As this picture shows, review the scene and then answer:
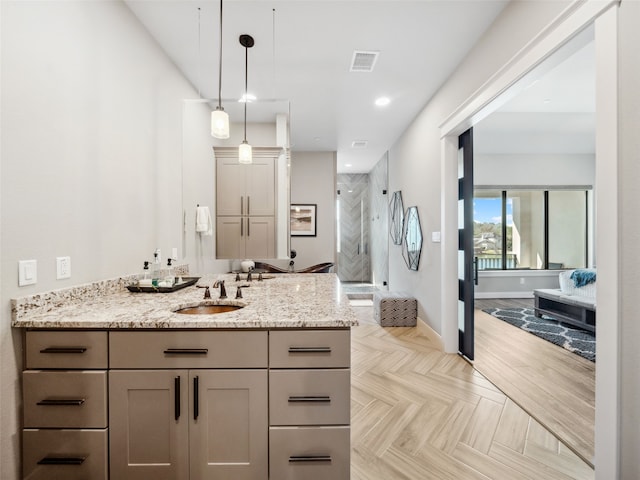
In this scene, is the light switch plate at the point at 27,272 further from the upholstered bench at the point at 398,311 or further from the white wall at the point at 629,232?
the upholstered bench at the point at 398,311

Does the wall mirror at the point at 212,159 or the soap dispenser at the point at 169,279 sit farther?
the wall mirror at the point at 212,159

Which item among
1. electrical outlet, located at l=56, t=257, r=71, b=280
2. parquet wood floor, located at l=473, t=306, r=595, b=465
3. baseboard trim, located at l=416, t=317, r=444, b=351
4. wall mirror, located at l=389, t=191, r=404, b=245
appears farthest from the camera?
wall mirror, located at l=389, t=191, r=404, b=245

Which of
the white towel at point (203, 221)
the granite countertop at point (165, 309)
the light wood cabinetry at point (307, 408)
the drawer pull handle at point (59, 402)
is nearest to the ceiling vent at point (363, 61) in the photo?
the white towel at point (203, 221)

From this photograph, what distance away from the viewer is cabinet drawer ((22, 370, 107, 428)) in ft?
4.19

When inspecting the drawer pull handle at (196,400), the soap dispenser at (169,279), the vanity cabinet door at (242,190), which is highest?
the vanity cabinet door at (242,190)

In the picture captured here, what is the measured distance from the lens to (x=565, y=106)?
3939mm

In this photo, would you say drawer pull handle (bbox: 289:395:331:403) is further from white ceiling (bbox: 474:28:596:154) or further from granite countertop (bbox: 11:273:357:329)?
white ceiling (bbox: 474:28:596:154)

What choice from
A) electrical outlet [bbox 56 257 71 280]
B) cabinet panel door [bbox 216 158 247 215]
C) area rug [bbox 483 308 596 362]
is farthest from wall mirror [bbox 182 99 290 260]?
area rug [bbox 483 308 596 362]

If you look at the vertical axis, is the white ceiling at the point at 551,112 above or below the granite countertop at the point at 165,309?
above

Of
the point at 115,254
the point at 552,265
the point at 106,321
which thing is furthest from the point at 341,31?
the point at 552,265

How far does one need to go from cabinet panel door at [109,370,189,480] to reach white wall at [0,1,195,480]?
447 millimetres

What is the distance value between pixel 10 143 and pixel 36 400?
110cm

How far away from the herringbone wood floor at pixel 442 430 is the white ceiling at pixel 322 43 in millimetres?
2775

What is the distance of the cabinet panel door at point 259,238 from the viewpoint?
2.70 metres
